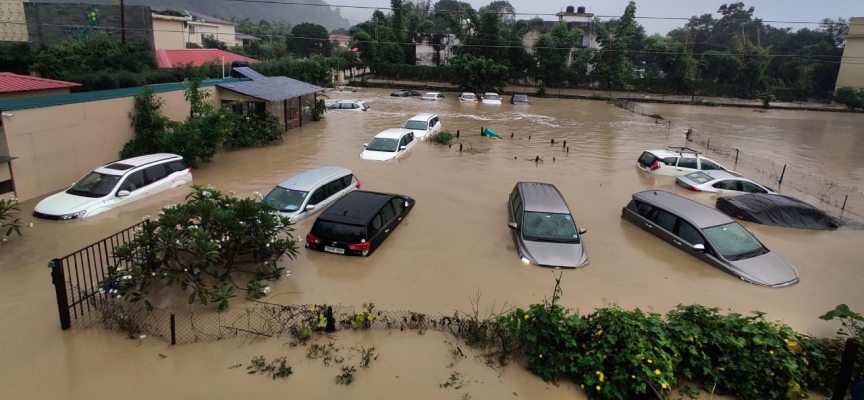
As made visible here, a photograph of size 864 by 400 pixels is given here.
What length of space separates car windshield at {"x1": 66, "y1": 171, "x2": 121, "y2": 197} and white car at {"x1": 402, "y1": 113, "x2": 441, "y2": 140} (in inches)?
539

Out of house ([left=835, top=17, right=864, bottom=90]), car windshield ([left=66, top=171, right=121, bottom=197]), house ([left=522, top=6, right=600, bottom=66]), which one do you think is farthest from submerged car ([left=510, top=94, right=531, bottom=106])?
house ([left=835, top=17, right=864, bottom=90])

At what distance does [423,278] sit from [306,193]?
13.9 feet

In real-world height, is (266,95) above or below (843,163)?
above

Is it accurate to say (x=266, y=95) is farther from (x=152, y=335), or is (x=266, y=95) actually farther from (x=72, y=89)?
(x=152, y=335)

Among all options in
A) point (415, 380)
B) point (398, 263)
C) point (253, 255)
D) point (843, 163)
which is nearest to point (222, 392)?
point (415, 380)

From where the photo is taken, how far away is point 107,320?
8195 millimetres

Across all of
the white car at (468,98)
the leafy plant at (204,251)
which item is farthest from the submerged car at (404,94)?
the leafy plant at (204,251)

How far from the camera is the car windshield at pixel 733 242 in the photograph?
11.3 m

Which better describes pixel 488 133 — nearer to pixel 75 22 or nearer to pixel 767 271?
pixel 767 271

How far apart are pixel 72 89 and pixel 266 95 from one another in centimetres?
736

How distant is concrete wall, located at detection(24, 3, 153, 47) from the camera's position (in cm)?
3122

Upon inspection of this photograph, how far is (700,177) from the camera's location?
18234mm

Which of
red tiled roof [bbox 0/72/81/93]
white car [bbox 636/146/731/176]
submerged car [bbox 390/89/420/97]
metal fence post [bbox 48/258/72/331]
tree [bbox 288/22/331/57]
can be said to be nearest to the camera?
metal fence post [bbox 48/258/72/331]

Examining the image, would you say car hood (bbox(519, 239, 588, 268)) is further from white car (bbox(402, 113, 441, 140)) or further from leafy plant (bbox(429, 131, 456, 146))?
white car (bbox(402, 113, 441, 140))
